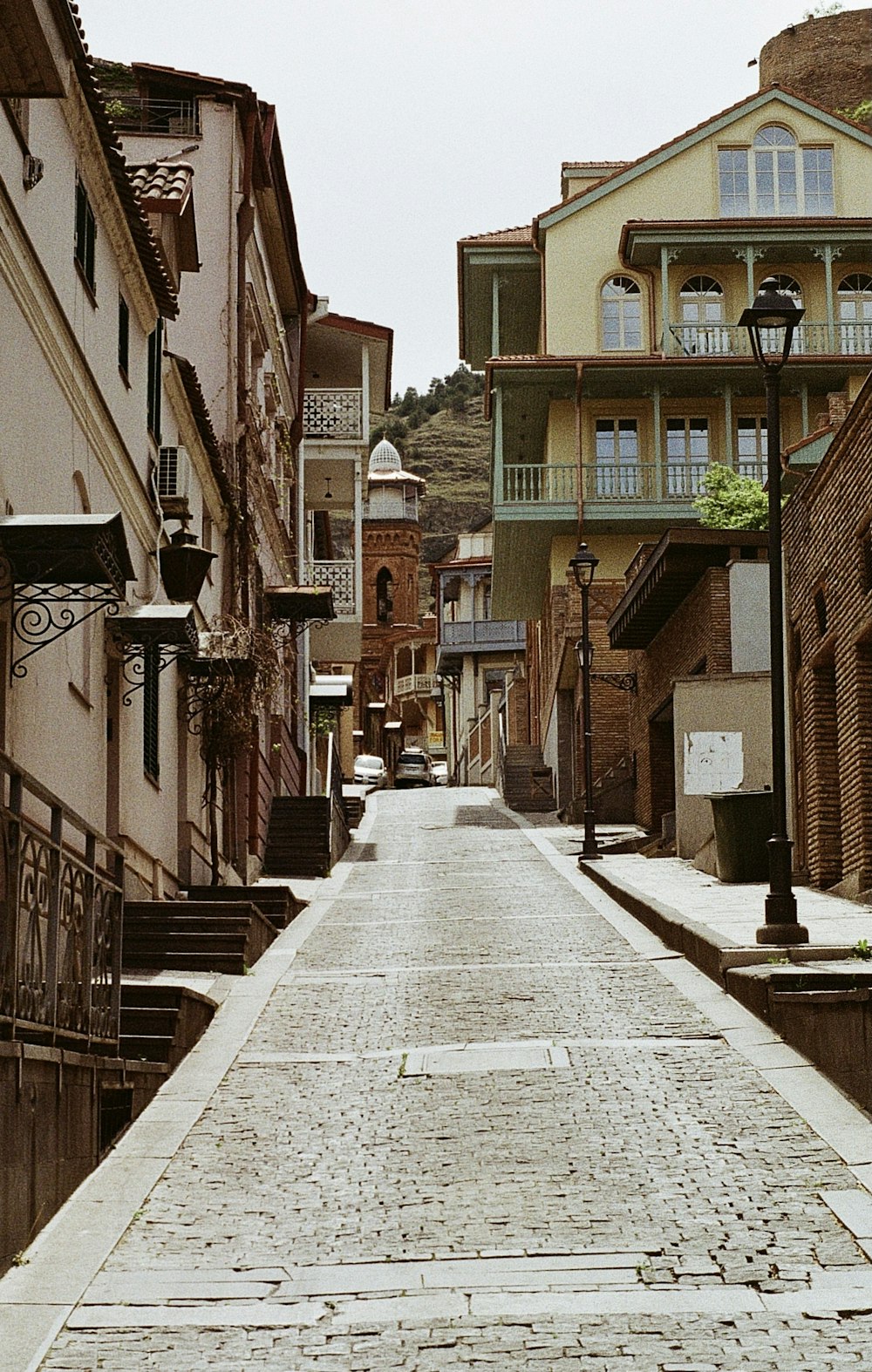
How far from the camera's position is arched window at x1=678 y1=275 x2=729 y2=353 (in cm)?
4381

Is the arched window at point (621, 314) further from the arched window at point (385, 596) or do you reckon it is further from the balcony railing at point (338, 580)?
the arched window at point (385, 596)

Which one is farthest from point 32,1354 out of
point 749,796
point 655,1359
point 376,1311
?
point 749,796

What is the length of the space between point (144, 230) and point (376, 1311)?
42.3ft

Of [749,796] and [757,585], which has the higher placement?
[757,585]

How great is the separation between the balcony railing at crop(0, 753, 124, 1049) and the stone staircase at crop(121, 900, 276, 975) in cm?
475

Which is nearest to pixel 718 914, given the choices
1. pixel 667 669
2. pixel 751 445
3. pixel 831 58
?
pixel 667 669

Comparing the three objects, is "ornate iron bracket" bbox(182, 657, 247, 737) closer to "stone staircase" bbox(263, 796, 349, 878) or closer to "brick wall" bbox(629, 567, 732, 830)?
"stone staircase" bbox(263, 796, 349, 878)

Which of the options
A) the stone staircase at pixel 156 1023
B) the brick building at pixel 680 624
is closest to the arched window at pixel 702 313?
the brick building at pixel 680 624

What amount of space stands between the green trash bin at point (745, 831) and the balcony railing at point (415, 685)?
84374mm

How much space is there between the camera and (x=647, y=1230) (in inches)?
309

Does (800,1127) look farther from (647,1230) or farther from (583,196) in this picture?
(583,196)

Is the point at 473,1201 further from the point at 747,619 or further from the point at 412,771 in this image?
the point at 412,771

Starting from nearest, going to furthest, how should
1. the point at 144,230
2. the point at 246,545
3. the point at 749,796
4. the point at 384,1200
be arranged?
the point at 384,1200
the point at 144,230
the point at 749,796
the point at 246,545

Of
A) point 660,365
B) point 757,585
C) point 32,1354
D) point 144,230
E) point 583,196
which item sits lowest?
point 32,1354
